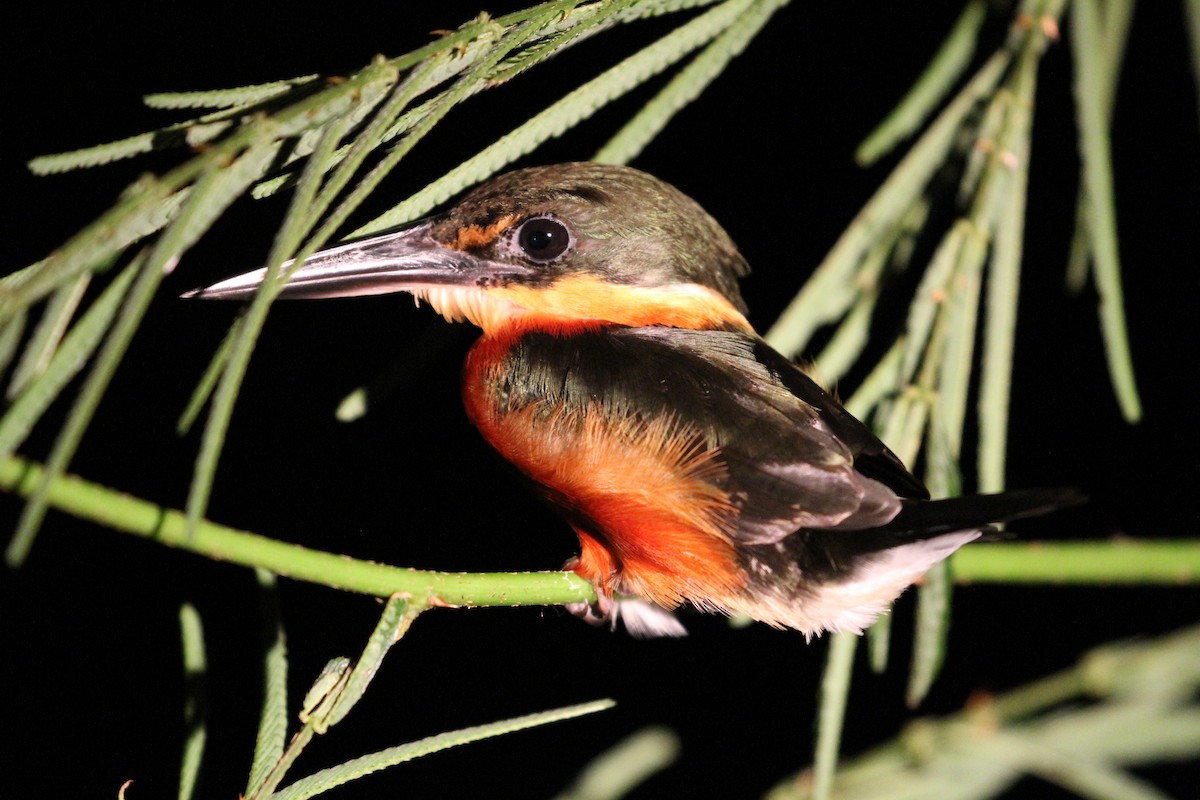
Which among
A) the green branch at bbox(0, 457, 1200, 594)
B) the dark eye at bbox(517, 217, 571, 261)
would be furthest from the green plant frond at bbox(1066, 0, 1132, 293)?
the dark eye at bbox(517, 217, 571, 261)

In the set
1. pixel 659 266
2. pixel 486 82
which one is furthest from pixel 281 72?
pixel 486 82

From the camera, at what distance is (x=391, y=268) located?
1970 mm

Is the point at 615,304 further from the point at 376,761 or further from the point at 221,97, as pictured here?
the point at 376,761

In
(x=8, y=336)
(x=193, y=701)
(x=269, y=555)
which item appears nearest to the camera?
(x=8, y=336)

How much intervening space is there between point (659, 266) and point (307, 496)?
1.26 meters

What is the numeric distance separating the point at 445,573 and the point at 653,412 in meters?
0.53

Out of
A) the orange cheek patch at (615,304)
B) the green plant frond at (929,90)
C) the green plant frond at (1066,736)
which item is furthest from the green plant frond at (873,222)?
the green plant frond at (1066,736)

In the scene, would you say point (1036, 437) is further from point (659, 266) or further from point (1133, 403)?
point (659, 266)

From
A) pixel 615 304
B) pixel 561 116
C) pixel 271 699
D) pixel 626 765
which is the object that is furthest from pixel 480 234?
pixel 626 765

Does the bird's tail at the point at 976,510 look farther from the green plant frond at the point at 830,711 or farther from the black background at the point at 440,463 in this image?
the black background at the point at 440,463

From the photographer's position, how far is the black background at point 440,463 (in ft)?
8.52

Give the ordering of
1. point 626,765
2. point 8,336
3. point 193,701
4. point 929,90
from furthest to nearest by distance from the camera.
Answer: point 626,765 → point 929,90 → point 193,701 → point 8,336

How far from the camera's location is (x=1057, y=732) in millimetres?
1854

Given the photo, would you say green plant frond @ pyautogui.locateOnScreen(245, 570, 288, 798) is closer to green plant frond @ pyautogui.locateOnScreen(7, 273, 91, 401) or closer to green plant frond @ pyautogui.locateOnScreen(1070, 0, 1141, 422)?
green plant frond @ pyautogui.locateOnScreen(7, 273, 91, 401)
